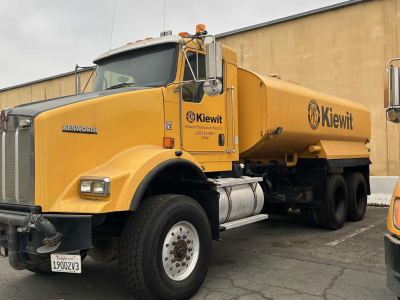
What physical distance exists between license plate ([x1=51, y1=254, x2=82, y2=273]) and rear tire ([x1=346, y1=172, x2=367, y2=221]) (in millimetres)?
6844

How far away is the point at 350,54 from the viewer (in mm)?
12391

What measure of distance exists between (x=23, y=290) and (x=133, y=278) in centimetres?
171

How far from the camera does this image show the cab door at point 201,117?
16.5ft

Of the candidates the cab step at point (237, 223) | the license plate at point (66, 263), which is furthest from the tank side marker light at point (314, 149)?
the license plate at point (66, 263)

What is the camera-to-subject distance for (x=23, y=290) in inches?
181

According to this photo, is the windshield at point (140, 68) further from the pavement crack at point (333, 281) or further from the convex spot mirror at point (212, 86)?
the pavement crack at point (333, 281)

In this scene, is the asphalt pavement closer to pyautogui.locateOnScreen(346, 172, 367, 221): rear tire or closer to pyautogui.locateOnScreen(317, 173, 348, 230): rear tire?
pyautogui.locateOnScreen(317, 173, 348, 230): rear tire

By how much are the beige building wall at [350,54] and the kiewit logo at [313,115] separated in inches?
213

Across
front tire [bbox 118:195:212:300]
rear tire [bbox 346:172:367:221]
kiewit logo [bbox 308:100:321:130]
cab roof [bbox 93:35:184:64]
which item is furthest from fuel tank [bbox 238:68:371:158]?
front tire [bbox 118:195:212:300]

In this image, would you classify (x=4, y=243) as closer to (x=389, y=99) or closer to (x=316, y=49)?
(x=389, y=99)

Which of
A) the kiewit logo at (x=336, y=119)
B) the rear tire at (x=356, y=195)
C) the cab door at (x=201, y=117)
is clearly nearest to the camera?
the cab door at (x=201, y=117)

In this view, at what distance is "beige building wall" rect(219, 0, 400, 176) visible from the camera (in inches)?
462

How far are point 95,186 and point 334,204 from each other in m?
5.99

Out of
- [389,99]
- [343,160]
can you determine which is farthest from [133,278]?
[343,160]
